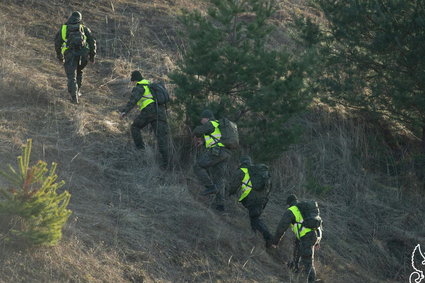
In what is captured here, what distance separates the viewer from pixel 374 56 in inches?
588

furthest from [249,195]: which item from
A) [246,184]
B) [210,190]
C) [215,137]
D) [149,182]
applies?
[149,182]

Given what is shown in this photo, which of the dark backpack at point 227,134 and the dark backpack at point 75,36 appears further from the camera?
the dark backpack at point 75,36

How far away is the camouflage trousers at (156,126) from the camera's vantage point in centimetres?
1190

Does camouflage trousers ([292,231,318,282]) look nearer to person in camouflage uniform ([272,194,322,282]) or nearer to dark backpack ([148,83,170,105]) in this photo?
person in camouflage uniform ([272,194,322,282])

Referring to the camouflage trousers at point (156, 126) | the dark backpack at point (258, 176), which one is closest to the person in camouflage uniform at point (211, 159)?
the dark backpack at point (258, 176)

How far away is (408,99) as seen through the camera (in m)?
13.9

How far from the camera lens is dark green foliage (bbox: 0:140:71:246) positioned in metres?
7.55

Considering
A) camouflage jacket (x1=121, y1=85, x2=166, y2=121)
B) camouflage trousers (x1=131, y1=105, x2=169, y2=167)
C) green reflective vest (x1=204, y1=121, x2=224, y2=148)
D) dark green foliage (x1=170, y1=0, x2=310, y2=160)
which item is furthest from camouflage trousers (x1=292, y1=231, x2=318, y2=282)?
camouflage jacket (x1=121, y1=85, x2=166, y2=121)

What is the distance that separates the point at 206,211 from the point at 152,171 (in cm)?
142

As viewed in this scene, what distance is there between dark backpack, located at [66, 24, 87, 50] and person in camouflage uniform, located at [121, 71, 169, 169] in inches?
72.7

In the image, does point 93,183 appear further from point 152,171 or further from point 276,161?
point 276,161

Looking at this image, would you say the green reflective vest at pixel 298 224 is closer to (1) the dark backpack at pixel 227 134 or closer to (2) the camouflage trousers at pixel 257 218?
(2) the camouflage trousers at pixel 257 218

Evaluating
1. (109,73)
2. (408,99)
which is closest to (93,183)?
(109,73)

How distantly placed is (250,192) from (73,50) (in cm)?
498
